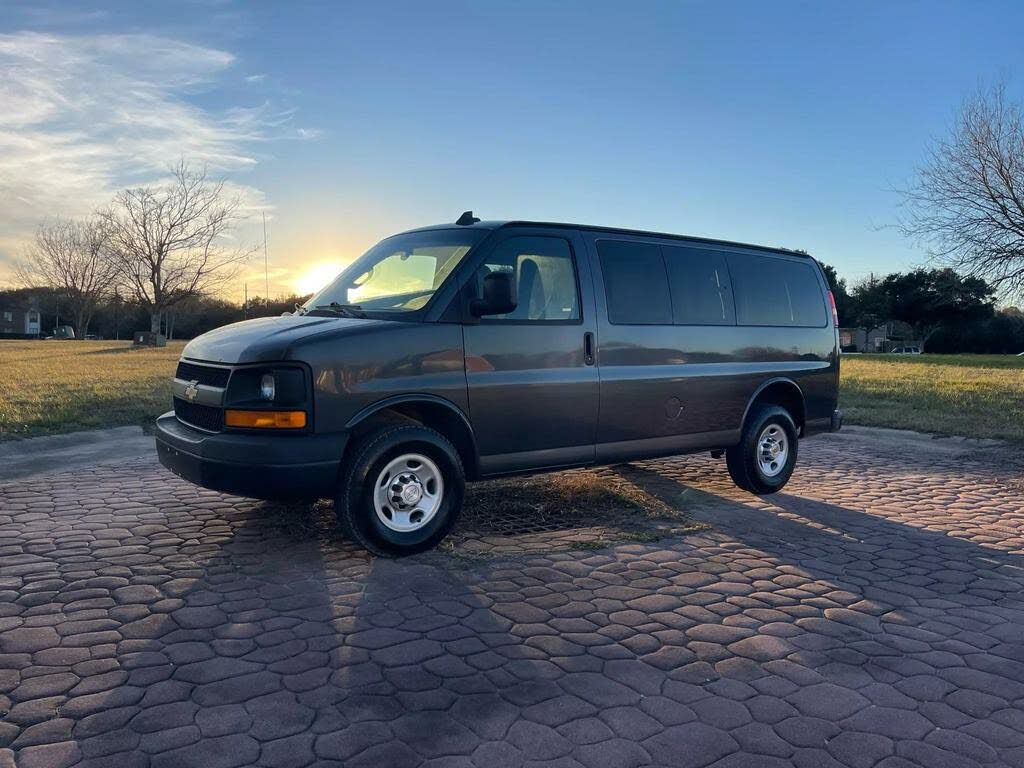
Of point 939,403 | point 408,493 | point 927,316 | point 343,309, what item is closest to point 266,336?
point 343,309

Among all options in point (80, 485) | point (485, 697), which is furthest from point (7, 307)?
point (485, 697)

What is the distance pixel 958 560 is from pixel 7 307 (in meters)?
101

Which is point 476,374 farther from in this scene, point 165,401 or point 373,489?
point 165,401

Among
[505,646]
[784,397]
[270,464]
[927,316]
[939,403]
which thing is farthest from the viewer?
[927,316]

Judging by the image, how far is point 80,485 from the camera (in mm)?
7395

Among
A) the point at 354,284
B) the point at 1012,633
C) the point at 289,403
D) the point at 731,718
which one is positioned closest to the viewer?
the point at 731,718

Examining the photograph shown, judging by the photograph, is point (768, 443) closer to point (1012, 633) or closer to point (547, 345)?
point (547, 345)

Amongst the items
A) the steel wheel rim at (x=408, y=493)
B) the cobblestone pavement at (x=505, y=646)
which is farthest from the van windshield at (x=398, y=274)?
the cobblestone pavement at (x=505, y=646)

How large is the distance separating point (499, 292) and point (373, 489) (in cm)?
153

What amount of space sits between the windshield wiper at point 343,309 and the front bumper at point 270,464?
3.45 feet

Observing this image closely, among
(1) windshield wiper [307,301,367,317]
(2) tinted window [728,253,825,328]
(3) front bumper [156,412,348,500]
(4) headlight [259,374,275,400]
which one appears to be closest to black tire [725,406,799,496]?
(2) tinted window [728,253,825,328]

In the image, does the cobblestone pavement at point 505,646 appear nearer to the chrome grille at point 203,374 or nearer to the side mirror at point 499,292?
the chrome grille at point 203,374

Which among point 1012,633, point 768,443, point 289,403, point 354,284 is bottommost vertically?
point 1012,633

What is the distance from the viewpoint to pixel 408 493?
5273 millimetres
